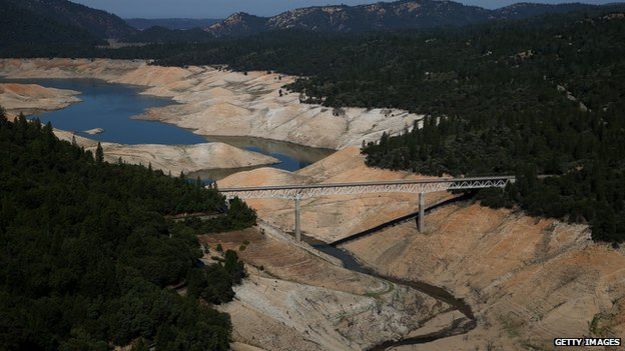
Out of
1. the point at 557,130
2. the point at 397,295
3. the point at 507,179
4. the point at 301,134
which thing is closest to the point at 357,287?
the point at 397,295

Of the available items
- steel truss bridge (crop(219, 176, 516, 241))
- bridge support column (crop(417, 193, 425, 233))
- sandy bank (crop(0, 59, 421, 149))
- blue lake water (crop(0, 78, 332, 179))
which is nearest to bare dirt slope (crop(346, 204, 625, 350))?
bridge support column (crop(417, 193, 425, 233))

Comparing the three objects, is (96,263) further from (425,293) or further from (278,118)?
(278,118)

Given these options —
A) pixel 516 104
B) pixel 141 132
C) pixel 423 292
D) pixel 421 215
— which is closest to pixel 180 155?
pixel 141 132

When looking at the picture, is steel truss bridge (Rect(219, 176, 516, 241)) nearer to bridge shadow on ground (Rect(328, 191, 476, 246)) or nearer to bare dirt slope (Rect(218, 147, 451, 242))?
bridge shadow on ground (Rect(328, 191, 476, 246))

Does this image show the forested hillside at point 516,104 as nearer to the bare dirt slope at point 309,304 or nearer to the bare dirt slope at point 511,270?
the bare dirt slope at point 511,270

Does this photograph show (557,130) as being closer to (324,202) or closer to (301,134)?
(324,202)

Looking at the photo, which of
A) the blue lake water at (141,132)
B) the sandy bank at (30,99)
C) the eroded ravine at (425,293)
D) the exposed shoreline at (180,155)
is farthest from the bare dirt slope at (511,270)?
the sandy bank at (30,99)

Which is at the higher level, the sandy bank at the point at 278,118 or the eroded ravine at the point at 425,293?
the sandy bank at the point at 278,118
